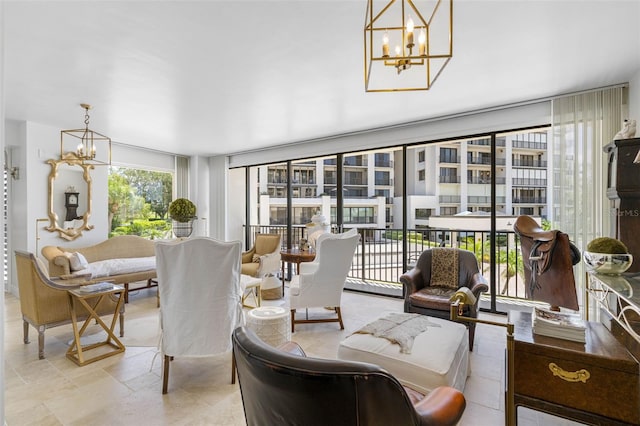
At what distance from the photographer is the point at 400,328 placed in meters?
2.12

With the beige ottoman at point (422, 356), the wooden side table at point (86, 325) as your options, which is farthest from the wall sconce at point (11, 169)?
the beige ottoman at point (422, 356)

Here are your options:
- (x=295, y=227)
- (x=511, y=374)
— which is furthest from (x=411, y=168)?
(x=511, y=374)

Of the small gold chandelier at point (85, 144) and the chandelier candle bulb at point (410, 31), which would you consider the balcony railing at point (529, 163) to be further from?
the small gold chandelier at point (85, 144)

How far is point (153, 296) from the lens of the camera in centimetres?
487

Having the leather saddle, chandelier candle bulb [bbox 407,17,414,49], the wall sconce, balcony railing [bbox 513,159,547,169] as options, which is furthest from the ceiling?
balcony railing [bbox 513,159,547,169]

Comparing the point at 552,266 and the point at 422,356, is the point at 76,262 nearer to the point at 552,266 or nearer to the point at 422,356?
the point at 422,356

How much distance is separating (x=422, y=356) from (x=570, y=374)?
676 mm

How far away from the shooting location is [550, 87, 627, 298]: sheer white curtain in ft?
10.3

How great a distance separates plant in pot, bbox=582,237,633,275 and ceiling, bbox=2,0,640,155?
4.80 feet

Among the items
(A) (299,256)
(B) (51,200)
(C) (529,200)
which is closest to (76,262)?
(B) (51,200)

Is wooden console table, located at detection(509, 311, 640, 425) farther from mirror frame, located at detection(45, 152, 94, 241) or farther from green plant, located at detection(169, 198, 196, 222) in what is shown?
mirror frame, located at detection(45, 152, 94, 241)

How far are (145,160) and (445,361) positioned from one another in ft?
21.0

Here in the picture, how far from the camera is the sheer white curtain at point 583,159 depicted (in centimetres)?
314

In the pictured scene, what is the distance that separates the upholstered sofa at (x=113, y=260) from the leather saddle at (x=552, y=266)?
4492mm
